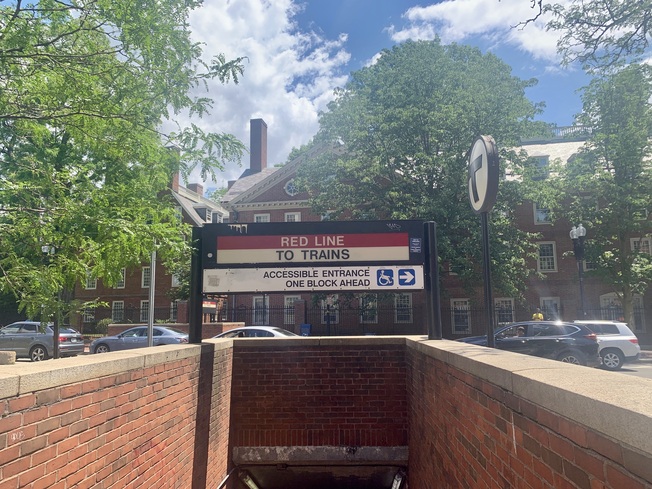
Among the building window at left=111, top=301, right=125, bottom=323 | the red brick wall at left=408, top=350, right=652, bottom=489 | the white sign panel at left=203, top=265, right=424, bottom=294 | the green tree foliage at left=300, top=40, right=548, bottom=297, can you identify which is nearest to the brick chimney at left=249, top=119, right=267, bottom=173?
the building window at left=111, top=301, right=125, bottom=323

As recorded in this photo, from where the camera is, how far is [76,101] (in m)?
6.01

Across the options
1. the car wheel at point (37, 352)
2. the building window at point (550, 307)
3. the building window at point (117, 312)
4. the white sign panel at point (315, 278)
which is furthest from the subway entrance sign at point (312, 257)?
the building window at point (117, 312)

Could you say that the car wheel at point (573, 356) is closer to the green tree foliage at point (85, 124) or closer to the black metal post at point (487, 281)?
the black metal post at point (487, 281)

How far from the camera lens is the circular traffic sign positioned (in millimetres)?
4371

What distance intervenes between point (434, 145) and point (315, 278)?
769 inches

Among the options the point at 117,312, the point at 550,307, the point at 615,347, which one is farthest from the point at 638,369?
the point at 117,312

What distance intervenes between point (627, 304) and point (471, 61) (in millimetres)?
16323

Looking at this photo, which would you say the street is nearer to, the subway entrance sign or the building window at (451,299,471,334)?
the subway entrance sign

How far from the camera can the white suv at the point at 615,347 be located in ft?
50.0

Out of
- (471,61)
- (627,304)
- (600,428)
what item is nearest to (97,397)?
(600,428)

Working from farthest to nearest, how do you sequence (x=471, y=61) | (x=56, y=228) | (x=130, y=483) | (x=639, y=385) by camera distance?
(x=471, y=61) → (x=56, y=228) → (x=130, y=483) → (x=639, y=385)

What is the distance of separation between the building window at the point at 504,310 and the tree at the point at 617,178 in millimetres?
5733

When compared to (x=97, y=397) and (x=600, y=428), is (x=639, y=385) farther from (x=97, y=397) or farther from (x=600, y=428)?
(x=97, y=397)

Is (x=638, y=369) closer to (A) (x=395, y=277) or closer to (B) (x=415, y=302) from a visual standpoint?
(A) (x=395, y=277)
